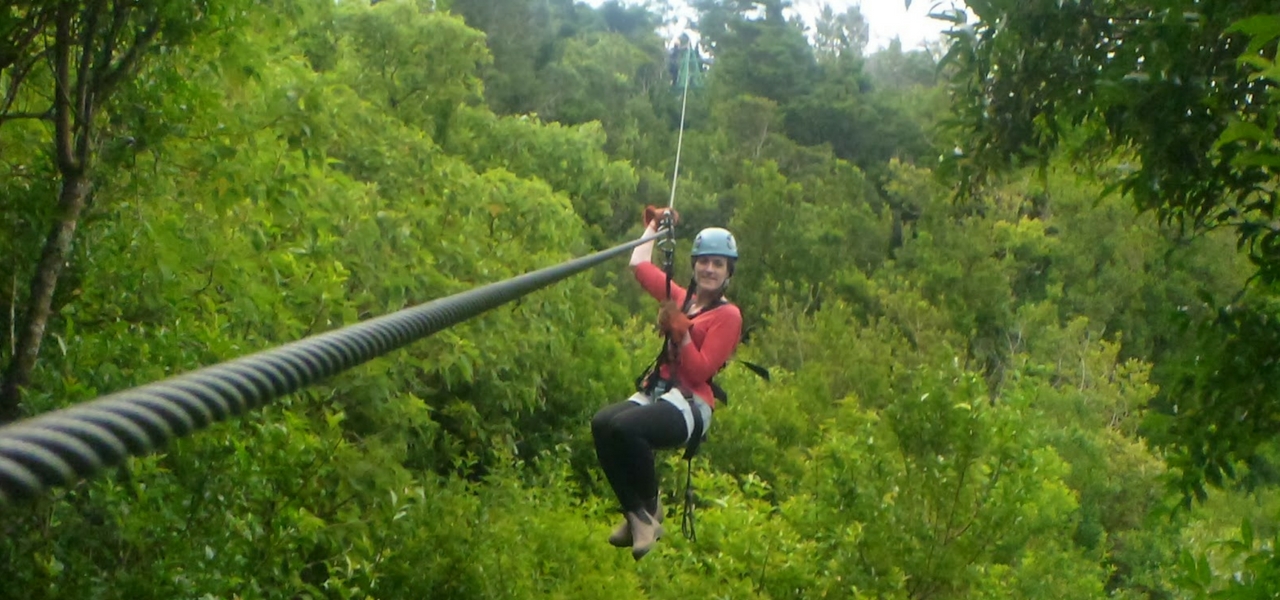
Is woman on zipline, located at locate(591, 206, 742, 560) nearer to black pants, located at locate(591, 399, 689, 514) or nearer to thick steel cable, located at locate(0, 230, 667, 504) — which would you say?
black pants, located at locate(591, 399, 689, 514)

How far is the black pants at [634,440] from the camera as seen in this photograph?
3521 mm

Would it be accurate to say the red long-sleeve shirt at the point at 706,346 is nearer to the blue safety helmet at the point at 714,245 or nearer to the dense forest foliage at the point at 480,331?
the blue safety helmet at the point at 714,245

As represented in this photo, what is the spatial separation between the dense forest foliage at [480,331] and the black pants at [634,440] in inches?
43.8

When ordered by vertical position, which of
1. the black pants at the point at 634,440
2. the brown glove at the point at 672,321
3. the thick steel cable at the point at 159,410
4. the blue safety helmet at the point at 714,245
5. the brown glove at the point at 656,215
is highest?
the thick steel cable at the point at 159,410

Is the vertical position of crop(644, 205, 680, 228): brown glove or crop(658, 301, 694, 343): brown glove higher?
crop(644, 205, 680, 228): brown glove

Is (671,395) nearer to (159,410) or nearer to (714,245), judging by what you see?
(714,245)

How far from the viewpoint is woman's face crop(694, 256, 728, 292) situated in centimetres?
364

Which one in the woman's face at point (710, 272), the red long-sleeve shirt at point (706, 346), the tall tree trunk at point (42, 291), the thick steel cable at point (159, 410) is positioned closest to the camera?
the thick steel cable at point (159, 410)

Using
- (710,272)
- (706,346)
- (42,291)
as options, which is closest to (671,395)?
(706,346)

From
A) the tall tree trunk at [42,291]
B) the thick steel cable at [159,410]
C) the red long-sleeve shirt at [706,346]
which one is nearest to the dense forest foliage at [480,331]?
the tall tree trunk at [42,291]

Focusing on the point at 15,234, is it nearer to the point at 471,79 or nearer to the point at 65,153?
the point at 65,153

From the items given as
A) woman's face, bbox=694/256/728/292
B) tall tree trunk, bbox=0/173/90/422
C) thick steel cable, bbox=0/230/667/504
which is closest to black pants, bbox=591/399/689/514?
woman's face, bbox=694/256/728/292

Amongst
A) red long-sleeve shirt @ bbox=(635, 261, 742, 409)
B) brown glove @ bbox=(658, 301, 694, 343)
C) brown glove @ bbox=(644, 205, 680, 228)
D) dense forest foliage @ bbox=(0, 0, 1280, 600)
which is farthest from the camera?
brown glove @ bbox=(644, 205, 680, 228)

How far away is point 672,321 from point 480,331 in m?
3.70
